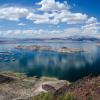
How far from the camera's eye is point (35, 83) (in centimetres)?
5769

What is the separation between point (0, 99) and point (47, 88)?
32.3ft

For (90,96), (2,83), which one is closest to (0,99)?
(2,83)

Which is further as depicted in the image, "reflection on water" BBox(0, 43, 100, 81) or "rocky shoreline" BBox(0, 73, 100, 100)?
"reflection on water" BBox(0, 43, 100, 81)

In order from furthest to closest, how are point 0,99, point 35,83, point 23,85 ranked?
point 35,83
point 23,85
point 0,99

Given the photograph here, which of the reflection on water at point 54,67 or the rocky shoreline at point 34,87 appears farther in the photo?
the reflection on water at point 54,67

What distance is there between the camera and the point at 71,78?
68750mm

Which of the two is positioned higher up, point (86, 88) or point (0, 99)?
point (86, 88)

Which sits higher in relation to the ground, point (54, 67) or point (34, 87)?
point (54, 67)

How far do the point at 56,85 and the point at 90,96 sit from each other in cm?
2342

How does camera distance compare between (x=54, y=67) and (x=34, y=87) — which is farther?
(x=54, y=67)

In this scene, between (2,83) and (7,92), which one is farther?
(2,83)

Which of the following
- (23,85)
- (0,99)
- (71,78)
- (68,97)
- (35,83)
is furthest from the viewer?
(71,78)

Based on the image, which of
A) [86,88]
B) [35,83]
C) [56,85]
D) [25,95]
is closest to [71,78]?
[35,83]

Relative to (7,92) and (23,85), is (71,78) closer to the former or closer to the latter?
(23,85)
